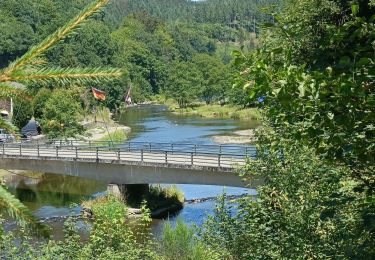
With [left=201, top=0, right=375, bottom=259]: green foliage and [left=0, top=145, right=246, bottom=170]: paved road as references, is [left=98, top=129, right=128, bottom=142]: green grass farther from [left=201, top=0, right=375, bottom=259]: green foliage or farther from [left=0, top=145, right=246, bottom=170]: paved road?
[left=201, top=0, right=375, bottom=259]: green foliage

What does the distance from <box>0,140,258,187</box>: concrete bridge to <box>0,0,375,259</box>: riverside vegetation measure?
10732mm

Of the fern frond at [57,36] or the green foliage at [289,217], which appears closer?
the fern frond at [57,36]

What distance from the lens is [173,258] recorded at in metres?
17.4

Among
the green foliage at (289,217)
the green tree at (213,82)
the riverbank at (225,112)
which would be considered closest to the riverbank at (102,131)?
the riverbank at (225,112)

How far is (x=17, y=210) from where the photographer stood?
2246 millimetres

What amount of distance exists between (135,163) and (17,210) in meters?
30.3

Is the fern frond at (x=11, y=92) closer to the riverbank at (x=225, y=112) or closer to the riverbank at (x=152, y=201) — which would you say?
the riverbank at (x=152, y=201)

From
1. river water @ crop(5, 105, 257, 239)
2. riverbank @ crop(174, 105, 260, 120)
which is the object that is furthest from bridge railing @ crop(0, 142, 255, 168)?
riverbank @ crop(174, 105, 260, 120)

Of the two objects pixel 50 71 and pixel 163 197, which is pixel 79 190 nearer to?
pixel 163 197

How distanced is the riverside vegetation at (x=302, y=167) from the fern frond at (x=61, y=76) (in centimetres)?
223

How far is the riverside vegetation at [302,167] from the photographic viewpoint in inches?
182

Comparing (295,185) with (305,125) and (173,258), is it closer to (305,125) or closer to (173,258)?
(305,125)

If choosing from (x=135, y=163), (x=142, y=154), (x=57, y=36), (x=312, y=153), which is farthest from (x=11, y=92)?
(x=135, y=163)

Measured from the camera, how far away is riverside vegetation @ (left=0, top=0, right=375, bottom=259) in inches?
182
